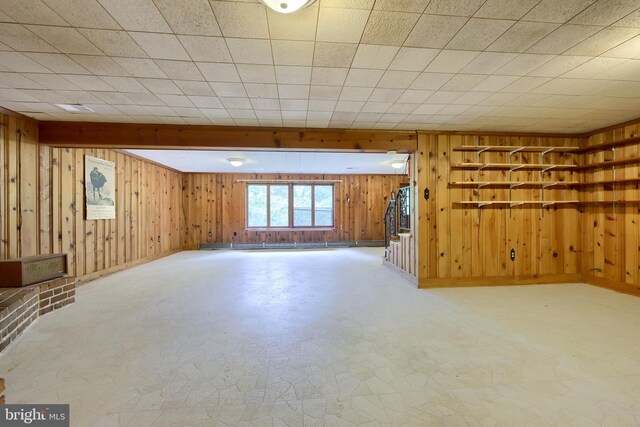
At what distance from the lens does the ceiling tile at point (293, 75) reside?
2.21m

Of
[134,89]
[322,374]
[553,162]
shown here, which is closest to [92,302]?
[134,89]

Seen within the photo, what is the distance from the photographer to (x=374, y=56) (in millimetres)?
2047

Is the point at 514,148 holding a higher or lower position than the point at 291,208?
higher

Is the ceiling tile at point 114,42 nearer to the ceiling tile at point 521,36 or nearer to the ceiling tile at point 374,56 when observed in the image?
the ceiling tile at point 374,56

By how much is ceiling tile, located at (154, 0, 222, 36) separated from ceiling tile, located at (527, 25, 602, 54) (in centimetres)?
234

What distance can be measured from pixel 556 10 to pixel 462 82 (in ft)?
2.95

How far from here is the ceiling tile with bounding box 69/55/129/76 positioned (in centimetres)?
205

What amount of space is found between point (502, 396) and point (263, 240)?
7586 millimetres

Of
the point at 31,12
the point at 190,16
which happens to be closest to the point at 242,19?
the point at 190,16

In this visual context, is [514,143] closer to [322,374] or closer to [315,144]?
[315,144]

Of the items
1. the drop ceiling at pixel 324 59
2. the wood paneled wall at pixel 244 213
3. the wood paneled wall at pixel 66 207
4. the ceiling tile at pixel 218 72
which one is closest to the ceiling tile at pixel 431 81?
the drop ceiling at pixel 324 59

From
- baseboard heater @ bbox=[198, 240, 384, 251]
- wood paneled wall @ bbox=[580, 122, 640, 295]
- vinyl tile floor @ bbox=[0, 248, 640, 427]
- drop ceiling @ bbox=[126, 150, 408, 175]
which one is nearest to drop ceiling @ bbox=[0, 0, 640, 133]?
wood paneled wall @ bbox=[580, 122, 640, 295]

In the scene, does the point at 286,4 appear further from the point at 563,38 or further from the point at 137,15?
the point at 563,38

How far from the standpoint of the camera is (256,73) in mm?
2295
